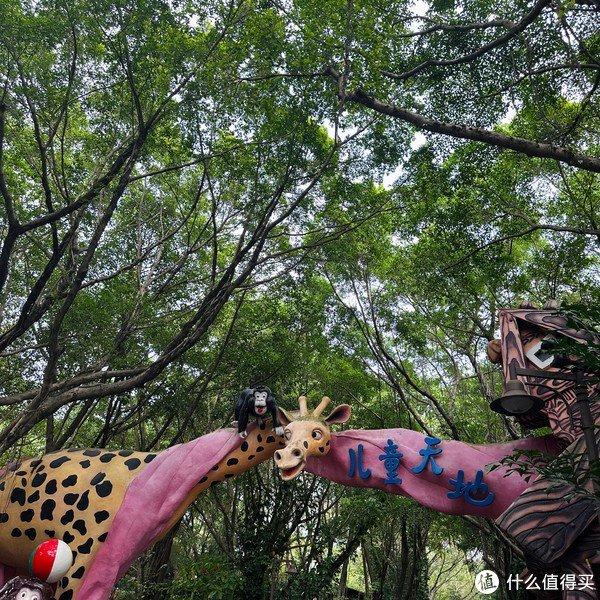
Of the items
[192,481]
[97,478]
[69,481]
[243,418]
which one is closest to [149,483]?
[192,481]

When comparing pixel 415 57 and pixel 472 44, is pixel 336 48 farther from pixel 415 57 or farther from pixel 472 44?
pixel 472 44

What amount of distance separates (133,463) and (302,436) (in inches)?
73.9

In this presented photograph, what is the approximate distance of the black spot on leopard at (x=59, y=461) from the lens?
5930 millimetres

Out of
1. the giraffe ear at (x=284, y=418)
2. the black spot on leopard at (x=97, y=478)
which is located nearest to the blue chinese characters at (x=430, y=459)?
the giraffe ear at (x=284, y=418)

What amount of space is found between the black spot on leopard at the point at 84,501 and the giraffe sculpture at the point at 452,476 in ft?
Result: 6.44

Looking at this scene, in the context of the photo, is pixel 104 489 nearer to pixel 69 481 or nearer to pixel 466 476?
pixel 69 481

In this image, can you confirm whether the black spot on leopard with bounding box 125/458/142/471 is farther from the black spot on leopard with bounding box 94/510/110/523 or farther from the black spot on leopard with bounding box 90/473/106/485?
the black spot on leopard with bounding box 94/510/110/523

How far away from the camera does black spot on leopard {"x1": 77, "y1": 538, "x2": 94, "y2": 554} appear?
208 inches

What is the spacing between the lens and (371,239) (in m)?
9.26

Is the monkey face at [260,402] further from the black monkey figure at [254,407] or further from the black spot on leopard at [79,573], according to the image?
the black spot on leopard at [79,573]

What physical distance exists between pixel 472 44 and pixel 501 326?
10.8 ft

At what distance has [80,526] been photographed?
5410 mm

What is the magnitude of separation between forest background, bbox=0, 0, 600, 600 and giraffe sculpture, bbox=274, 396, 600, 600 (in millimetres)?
1733

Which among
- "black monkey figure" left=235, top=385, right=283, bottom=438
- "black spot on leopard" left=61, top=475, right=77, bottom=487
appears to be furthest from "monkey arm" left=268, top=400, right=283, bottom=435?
"black spot on leopard" left=61, top=475, right=77, bottom=487
